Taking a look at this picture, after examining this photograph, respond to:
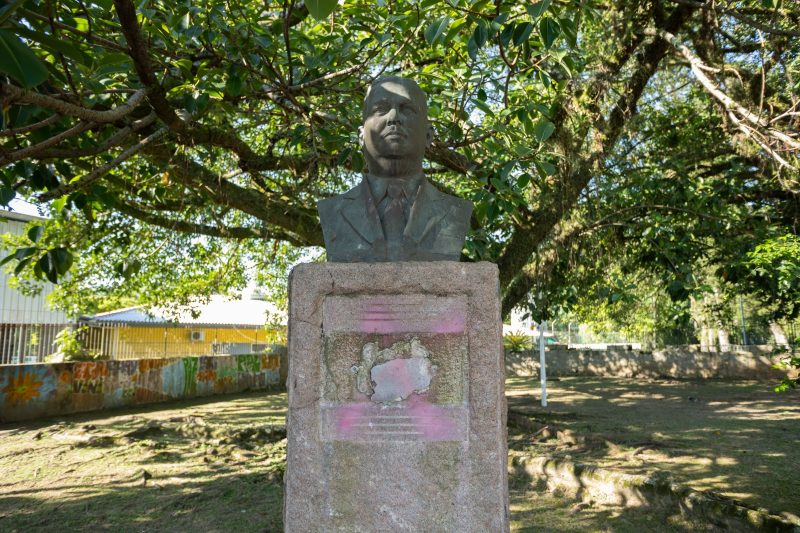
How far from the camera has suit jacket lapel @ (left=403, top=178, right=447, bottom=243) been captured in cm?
301

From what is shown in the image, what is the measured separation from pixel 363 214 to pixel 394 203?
0.18m

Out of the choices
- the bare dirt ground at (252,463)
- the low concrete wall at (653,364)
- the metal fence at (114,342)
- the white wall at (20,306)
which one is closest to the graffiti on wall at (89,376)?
the metal fence at (114,342)

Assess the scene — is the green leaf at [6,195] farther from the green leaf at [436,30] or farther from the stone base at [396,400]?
the green leaf at [436,30]

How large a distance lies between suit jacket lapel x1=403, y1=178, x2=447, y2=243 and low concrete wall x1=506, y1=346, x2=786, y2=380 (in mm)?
14953

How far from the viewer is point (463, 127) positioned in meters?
5.68

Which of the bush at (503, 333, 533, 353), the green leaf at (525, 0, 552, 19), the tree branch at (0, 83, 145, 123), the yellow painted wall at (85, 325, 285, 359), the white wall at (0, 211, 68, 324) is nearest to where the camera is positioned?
the tree branch at (0, 83, 145, 123)

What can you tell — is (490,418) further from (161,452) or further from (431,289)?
(161,452)

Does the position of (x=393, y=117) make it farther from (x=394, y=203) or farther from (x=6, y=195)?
(x=6, y=195)

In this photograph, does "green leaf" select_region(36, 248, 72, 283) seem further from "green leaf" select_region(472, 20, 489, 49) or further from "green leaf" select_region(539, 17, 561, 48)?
"green leaf" select_region(539, 17, 561, 48)

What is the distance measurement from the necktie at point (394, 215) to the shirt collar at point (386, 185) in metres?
0.02

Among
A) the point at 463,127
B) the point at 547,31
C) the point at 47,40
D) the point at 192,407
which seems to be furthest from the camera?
the point at 192,407

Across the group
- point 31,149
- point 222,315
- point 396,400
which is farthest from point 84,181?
point 222,315

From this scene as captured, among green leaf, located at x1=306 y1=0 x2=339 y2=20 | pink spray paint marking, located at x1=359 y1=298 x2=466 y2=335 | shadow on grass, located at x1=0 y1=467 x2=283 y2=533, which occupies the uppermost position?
green leaf, located at x1=306 y1=0 x2=339 y2=20

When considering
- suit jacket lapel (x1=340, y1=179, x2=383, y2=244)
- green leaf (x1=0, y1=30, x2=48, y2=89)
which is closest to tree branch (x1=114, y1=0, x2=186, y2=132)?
green leaf (x1=0, y1=30, x2=48, y2=89)
